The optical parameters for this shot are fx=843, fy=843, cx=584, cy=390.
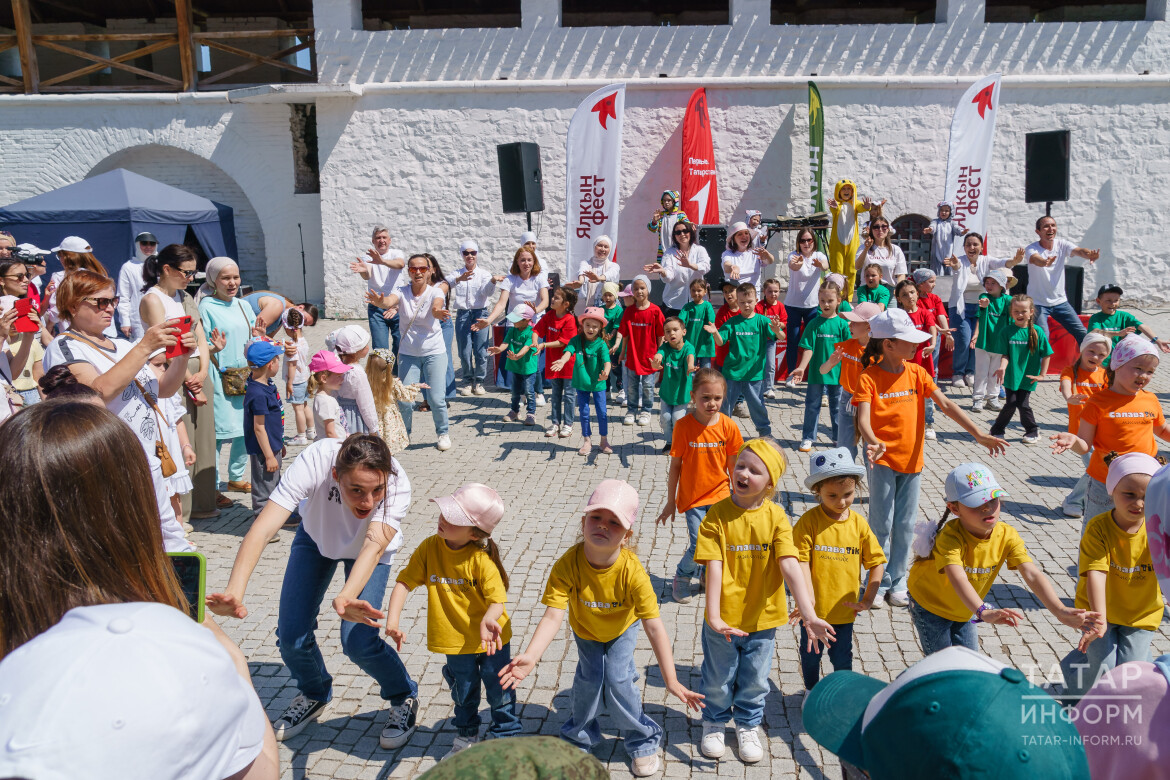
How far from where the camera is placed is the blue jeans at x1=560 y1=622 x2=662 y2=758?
3.38 meters

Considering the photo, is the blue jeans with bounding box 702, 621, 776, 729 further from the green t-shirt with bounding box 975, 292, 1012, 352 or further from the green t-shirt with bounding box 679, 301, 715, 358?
the green t-shirt with bounding box 975, 292, 1012, 352

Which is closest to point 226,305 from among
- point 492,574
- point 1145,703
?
point 492,574

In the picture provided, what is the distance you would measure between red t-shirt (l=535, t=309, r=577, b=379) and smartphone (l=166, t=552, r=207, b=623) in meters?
6.56

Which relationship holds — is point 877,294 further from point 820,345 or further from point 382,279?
point 382,279

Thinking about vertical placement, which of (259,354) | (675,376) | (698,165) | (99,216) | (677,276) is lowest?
(675,376)

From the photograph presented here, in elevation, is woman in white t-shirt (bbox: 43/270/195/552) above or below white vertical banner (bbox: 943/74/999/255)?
below

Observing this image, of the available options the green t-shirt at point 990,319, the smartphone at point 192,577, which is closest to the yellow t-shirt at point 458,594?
the smartphone at point 192,577

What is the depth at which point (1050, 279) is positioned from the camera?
9.80 m

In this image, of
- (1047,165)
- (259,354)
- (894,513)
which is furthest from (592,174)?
(894,513)

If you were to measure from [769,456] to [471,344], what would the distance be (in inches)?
292

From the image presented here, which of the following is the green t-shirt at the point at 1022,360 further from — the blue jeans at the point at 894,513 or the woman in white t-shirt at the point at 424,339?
the woman in white t-shirt at the point at 424,339

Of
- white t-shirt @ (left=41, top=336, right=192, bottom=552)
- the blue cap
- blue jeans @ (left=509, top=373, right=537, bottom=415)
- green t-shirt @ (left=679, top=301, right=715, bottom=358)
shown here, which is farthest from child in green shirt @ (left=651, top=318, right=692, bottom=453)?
white t-shirt @ (left=41, top=336, right=192, bottom=552)

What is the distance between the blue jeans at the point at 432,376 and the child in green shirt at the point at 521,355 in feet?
2.91

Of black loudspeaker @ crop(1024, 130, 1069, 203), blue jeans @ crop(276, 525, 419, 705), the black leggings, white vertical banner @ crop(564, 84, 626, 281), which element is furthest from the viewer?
white vertical banner @ crop(564, 84, 626, 281)
